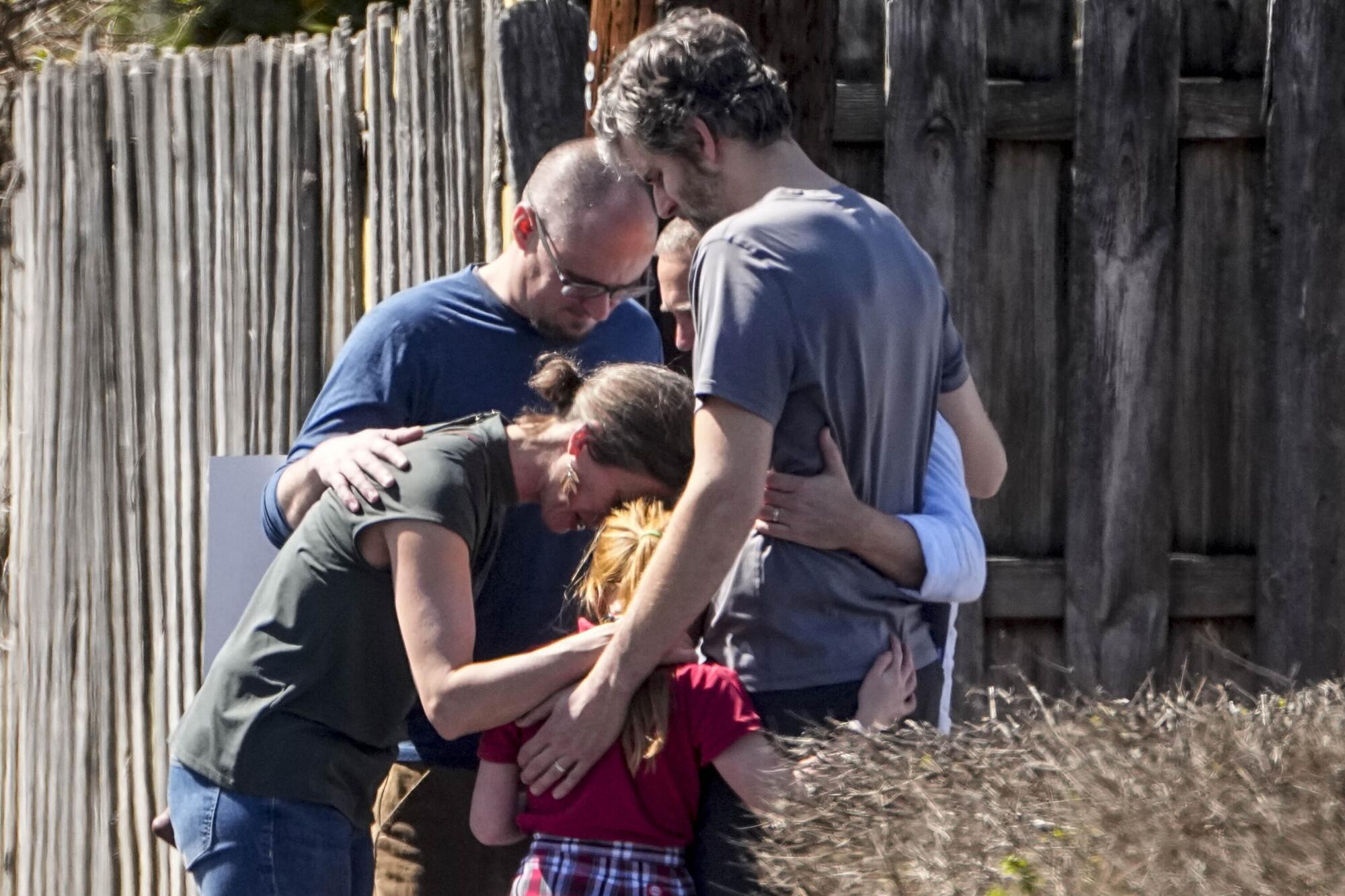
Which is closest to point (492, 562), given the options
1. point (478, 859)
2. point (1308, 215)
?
point (478, 859)

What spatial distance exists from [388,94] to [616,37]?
858mm

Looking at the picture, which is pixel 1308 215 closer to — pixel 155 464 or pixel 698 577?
pixel 698 577

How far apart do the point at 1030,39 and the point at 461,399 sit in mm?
1564

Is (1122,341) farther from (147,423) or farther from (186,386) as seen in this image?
(147,423)

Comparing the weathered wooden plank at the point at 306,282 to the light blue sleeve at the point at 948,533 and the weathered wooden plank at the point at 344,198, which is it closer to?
the weathered wooden plank at the point at 344,198

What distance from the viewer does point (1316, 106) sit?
143 inches

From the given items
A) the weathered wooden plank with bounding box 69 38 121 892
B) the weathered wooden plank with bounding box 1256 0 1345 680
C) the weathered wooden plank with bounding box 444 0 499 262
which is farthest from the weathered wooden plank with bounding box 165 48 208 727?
the weathered wooden plank with bounding box 1256 0 1345 680

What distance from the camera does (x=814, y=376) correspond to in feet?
7.30

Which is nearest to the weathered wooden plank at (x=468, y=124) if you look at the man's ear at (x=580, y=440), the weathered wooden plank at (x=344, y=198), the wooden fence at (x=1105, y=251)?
the wooden fence at (x=1105, y=251)

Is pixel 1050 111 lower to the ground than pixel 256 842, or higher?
higher

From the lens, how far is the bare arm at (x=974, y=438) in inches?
106

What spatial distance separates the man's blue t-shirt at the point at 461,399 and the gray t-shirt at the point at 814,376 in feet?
2.30

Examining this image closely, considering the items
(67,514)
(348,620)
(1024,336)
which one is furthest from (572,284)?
(67,514)

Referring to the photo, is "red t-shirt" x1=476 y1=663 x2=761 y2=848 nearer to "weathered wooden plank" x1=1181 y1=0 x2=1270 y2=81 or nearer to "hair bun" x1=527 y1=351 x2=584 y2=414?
"hair bun" x1=527 y1=351 x2=584 y2=414
